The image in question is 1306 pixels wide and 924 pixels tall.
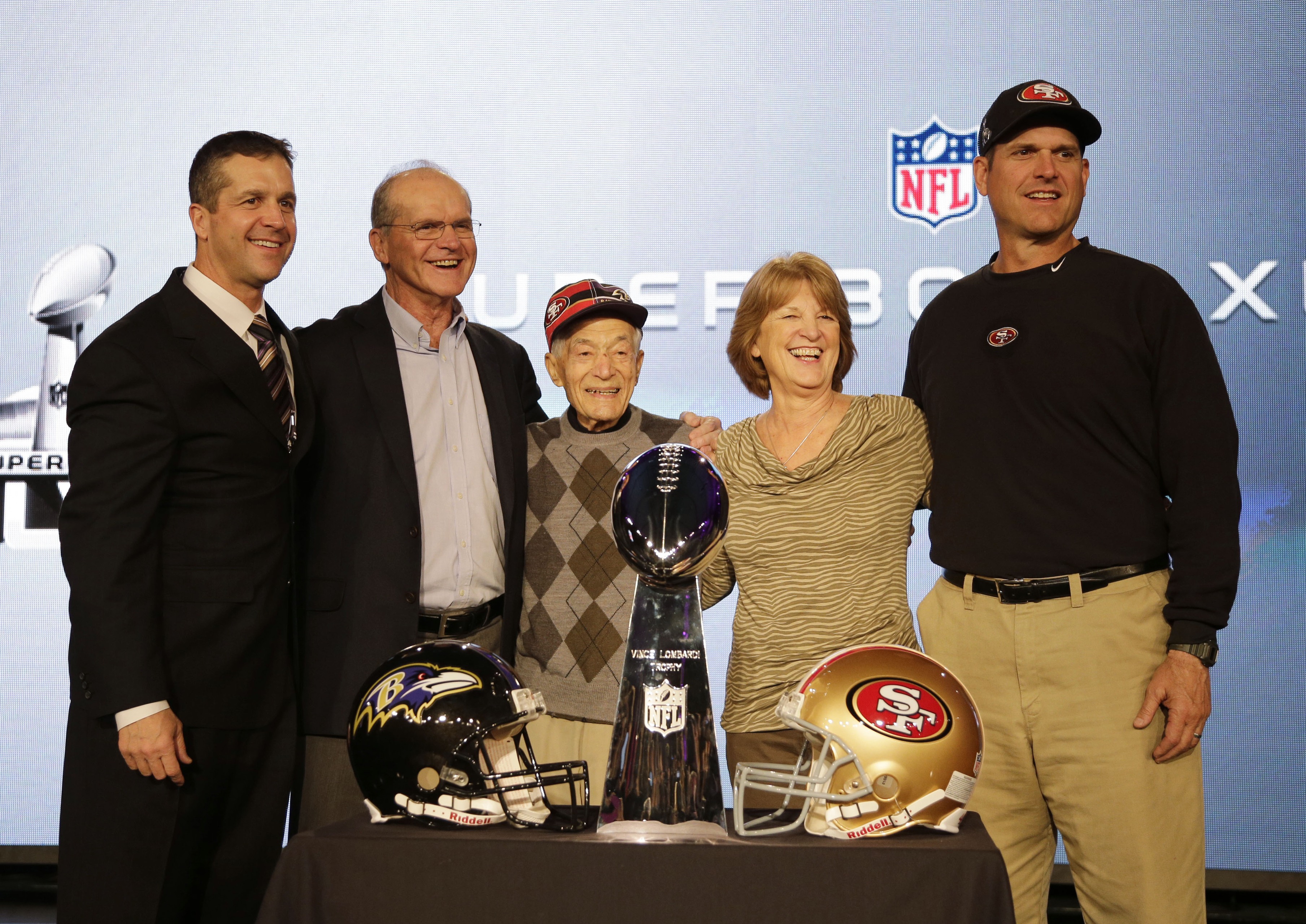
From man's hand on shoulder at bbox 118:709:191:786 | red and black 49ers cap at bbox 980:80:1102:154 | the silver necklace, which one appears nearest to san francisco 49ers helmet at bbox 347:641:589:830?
man's hand on shoulder at bbox 118:709:191:786

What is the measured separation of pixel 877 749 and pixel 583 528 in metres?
0.94

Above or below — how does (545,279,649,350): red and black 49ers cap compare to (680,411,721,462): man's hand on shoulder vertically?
above

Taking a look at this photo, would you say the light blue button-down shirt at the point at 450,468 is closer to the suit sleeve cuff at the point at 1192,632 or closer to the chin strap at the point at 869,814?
the chin strap at the point at 869,814

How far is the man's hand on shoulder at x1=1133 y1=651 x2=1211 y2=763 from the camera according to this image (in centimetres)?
192

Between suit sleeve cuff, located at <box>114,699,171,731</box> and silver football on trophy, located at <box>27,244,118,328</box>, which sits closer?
suit sleeve cuff, located at <box>114,699,171,731</box>

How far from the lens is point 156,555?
6.32 feet

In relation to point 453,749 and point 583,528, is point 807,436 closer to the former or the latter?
point 583,528

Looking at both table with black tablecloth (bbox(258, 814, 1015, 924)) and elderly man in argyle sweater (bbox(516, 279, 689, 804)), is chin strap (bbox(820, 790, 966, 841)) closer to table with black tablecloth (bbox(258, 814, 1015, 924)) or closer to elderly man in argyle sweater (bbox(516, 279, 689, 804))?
table with black tablecloth (bbox(258, 814, 1015, 924))

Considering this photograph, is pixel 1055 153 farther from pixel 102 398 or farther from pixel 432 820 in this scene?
pixel 102 398

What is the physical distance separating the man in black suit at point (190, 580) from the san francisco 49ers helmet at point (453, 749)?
0.68m

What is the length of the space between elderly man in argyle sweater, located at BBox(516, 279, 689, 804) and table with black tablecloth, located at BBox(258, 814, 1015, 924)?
2.51 ft

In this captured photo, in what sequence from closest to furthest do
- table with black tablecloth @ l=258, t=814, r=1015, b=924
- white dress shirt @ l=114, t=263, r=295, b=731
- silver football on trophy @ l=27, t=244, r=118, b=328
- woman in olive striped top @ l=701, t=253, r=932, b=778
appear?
table with black tablecloth @ l=258, t=814, r=1015, b=924
woman in olive striped top @ l=701, t=253, r=932, b=778
white dress shirt @ l=114, t=263, r=295, b=731
silver football on trophy @ l=27, t=244, r=118, b=328

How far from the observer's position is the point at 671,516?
1.33m

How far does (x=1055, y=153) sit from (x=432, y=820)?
172 centimetres
